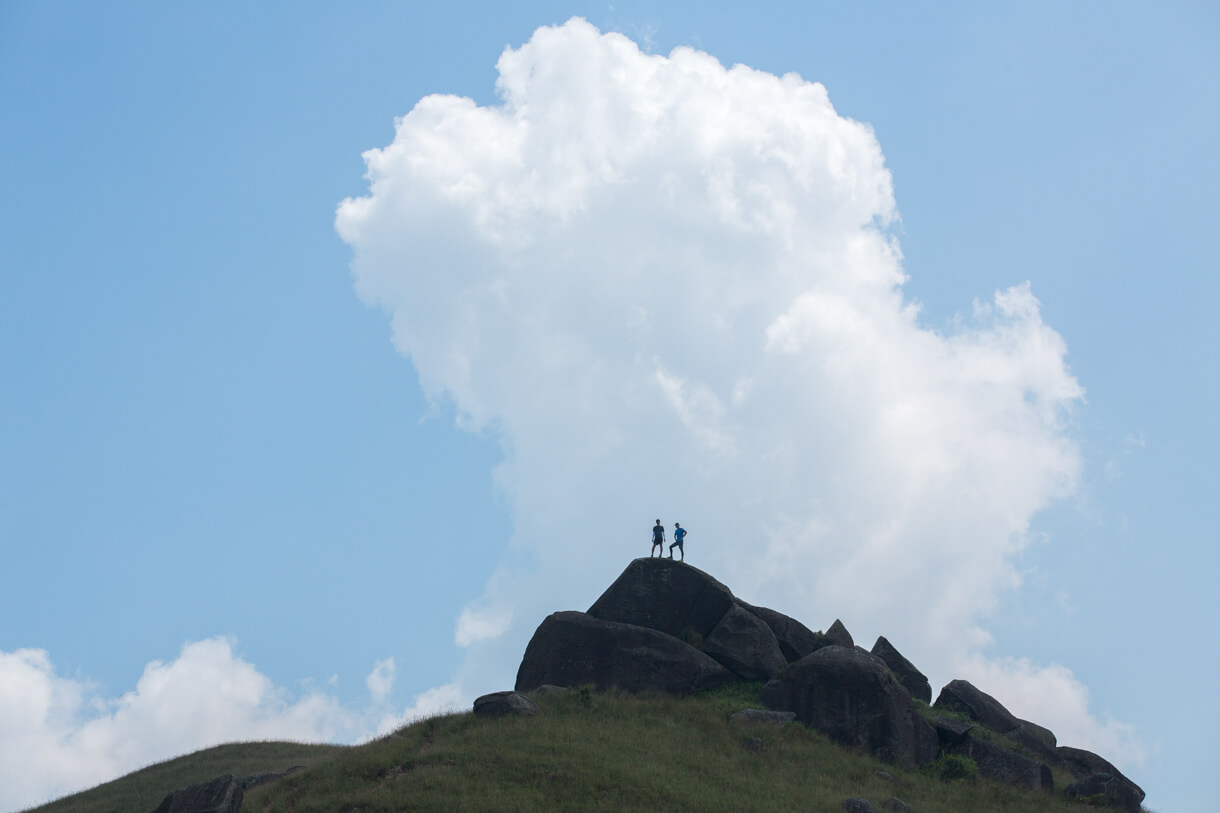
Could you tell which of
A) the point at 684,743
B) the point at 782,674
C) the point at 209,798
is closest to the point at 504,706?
the point at 684,743

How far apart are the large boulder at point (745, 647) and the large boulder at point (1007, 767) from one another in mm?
8170

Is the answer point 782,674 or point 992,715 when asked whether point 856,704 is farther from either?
point 992,715

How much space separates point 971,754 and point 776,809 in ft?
41.8

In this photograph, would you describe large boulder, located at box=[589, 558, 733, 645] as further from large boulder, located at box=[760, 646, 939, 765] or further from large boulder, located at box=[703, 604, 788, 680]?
large boulder, located at box=[760, 646, 939, 765]

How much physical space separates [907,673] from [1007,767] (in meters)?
10.9

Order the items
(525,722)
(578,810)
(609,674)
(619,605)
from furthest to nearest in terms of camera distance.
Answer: (619,605)
(609,674)
(525,722)
(578,810)

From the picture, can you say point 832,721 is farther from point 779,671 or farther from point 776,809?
point 776,809

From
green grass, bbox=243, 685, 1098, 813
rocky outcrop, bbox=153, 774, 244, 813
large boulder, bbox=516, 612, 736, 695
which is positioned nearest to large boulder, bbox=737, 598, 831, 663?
large boulder, bbox=516, 612, 736, 695

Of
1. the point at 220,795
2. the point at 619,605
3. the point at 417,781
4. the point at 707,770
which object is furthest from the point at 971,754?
the point at 220,795

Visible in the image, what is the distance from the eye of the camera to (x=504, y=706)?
3666 centimetres

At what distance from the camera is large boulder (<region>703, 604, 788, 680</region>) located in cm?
4356

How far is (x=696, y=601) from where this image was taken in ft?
152

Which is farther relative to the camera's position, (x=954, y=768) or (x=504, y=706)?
(x=954, y=768)

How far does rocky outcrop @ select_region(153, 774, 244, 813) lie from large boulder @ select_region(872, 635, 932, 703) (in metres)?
29.7
